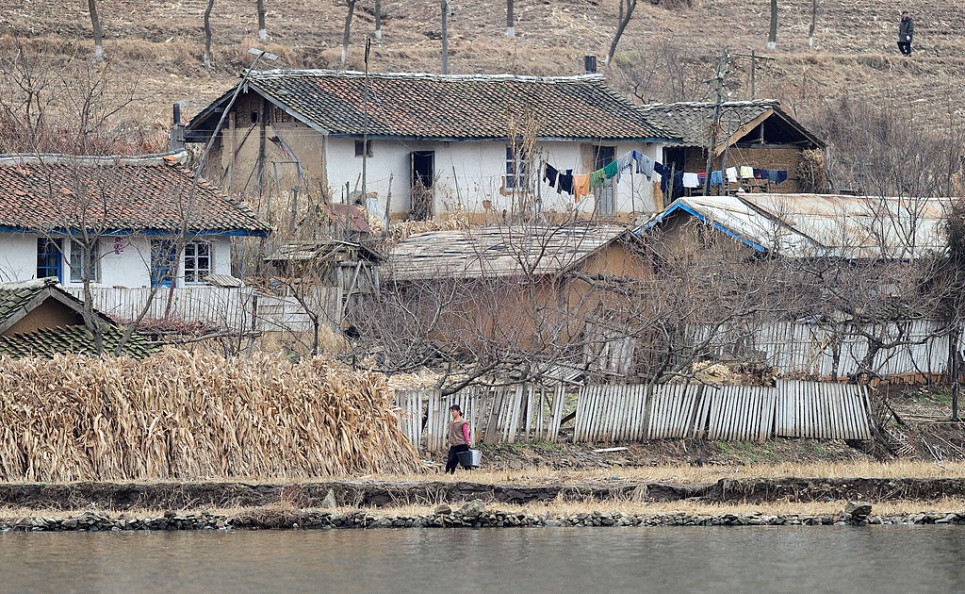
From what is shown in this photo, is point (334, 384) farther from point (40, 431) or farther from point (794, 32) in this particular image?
point (794, 32)

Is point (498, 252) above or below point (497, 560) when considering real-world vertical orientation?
above

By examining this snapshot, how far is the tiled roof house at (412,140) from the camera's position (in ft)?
133

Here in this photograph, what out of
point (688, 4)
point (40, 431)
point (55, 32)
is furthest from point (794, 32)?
point (40, 431)

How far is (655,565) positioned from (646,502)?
4408mm

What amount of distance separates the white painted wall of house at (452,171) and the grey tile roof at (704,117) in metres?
2.32

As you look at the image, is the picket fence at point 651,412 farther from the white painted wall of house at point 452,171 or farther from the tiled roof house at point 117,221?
the white painted wall of house at point 452,171

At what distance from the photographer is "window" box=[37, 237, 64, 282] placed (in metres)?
→ 30.5

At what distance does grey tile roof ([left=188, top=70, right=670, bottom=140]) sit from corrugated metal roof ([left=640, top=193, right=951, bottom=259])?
34.1 feet

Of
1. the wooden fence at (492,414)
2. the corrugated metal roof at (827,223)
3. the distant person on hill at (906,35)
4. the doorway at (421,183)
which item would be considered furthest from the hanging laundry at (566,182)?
the distant person on hill at (906,35)

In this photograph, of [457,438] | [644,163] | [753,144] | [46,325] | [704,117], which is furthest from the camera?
[704,117]

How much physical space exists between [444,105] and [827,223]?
14967mm

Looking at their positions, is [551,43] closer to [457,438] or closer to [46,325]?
[46,325]

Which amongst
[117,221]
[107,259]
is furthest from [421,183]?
[117,221]

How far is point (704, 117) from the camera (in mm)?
46312
